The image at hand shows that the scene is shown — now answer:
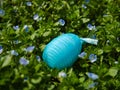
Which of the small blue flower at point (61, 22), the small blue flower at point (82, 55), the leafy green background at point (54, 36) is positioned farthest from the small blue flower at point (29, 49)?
the small blue flower at point (61, 22)

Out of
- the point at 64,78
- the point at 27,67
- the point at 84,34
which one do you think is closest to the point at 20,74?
the point at 27,67

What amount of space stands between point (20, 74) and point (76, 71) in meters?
0.72

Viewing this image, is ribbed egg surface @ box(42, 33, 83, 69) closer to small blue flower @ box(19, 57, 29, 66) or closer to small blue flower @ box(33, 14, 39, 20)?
small blue flower @ box(19, 57, 29, 66)

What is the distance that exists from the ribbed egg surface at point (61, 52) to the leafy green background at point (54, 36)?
0.22ft

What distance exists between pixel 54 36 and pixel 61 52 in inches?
18.2

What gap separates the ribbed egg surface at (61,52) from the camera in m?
2.89

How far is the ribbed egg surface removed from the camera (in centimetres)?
289

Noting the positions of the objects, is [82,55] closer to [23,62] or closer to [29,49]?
[29,49]

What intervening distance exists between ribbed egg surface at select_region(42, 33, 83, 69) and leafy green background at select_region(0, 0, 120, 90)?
7cm

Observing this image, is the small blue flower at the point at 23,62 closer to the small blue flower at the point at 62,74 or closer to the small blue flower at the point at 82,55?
the small blue flower at the point at 62,74

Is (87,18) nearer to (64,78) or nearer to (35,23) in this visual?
(35,23)

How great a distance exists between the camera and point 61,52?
9.48 feet

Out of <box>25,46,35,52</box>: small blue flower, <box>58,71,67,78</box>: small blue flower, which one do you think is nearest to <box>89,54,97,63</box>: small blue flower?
<box>58,71,67,78</box>: small blue flower

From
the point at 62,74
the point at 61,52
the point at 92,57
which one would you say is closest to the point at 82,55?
the point at 92,57
